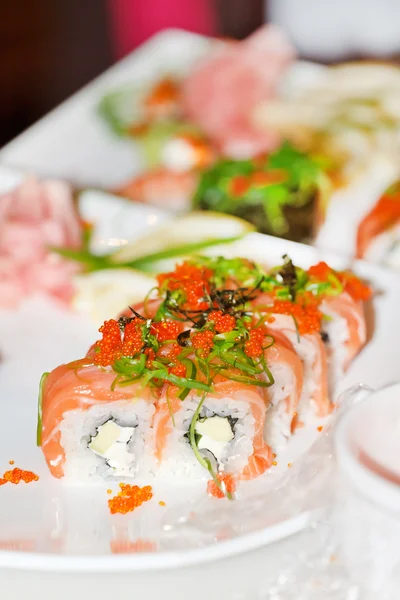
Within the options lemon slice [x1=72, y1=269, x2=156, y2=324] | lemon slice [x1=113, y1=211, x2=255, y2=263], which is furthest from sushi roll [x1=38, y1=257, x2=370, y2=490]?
lemon slice [x1=113, y1=211, x2=255, y2=263]

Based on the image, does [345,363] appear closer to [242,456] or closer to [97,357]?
[242,456]

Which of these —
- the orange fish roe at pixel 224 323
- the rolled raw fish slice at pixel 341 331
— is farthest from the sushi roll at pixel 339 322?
the orange fish roe at pixel 224 323

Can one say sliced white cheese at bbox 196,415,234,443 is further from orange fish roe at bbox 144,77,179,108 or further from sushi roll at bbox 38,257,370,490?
orange fish roe at bbox 144,77,179,108

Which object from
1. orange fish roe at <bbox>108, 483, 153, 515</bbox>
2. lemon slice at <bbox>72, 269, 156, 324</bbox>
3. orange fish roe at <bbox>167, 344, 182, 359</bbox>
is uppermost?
orange fish roe at <bbox>167, 344, 182, 359</bbox>

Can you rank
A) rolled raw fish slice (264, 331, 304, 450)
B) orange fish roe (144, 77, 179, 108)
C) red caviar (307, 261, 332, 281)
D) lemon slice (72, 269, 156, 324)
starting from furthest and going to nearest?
orange fish roe (144, 77, 179, 108) < lemon slice (72, 269, 156, 324) < red caviar (307, 261, 332, 281) < rolled raw fish slice (264, 331, 304, 450)

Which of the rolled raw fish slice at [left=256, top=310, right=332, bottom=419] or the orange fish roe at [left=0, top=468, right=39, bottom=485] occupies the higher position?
the rolled raw fish slice at [left=256, top=310, right=332, bottom=419]

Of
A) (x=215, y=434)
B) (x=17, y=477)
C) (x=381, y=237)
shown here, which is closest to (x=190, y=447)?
(x=215, y=434)

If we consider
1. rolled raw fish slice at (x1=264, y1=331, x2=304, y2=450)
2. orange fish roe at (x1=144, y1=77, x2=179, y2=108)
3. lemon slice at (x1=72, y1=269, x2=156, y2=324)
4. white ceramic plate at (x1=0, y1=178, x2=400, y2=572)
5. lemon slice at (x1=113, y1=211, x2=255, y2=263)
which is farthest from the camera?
orange fish roe at (x1=144, y1=77, x2=179, y2=108)

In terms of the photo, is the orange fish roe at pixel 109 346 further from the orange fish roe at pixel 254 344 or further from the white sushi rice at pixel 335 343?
the white sushi rice at pixel 335 343

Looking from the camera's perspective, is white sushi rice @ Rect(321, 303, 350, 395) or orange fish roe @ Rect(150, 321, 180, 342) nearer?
orange fish roe @ Rect(150, 321, 180, 342)
